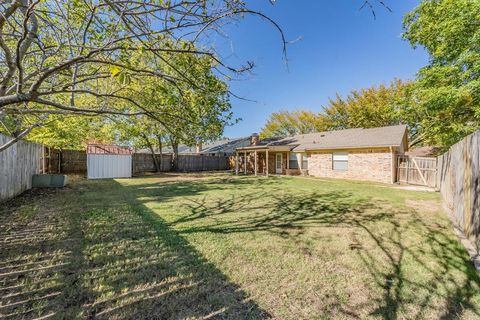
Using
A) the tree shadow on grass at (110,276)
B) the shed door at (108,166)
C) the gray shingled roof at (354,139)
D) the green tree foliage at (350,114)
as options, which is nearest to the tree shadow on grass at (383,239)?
the tree shadow on grass at (110,276)

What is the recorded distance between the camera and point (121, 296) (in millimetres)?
2504

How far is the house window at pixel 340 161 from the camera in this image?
625 inches

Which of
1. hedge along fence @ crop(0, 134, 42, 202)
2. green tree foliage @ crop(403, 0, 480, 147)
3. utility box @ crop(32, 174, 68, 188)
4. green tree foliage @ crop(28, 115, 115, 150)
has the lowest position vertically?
utility box @ crop(32, 174, 68, 188)

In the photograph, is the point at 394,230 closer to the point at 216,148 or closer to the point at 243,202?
the point at 243,202

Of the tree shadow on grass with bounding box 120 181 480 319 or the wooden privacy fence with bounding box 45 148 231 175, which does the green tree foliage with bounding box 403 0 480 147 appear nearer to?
the tree shadow on grass with bounding box 120 181 480 319

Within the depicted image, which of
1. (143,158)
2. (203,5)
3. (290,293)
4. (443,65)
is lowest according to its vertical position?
(290,293)

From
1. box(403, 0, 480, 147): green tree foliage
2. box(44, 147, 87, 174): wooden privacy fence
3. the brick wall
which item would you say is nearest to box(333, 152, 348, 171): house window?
the brick wall

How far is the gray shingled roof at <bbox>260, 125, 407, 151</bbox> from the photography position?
46.1 feet

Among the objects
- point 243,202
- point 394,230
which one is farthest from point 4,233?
point 394,230

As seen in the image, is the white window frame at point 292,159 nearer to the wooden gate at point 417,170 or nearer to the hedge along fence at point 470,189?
the wooden gate at point 417,170

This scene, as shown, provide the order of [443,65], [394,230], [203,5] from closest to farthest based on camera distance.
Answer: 1. [203,5]
2. [394,230]
3. [443,65]

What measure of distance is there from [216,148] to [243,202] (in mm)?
22393

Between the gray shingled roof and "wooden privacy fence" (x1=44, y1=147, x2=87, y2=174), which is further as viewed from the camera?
"wooden privacy fence" (x1=44, y1=147, x2=87, y2=174)

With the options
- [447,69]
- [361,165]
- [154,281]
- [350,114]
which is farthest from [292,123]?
[154,281]
